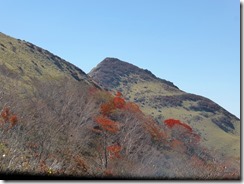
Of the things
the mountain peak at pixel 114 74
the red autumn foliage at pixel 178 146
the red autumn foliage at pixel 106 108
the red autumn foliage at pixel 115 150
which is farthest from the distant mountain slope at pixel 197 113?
the red autumn foliage at pixel 106 108

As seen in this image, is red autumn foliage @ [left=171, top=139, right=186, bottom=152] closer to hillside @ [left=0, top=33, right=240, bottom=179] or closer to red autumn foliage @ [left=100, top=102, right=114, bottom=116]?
hillside @ [left=0, top=33, right=240, bottom=179]

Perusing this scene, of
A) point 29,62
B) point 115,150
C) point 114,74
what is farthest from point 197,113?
point 114,74

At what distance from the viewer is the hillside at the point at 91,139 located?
2.43 metres

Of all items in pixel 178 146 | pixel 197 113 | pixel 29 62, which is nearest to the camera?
pixel 178 146

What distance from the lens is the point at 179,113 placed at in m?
18.5

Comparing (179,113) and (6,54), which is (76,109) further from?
(6,54)

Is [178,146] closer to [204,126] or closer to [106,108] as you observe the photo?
[204,126]

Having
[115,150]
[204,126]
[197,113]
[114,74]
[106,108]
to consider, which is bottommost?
[115,150]

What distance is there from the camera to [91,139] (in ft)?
41.4

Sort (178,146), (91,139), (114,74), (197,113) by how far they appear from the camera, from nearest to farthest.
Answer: (178,146) < (197,113) < (91,139) < (114,74)

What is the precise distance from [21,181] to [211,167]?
1.27 m

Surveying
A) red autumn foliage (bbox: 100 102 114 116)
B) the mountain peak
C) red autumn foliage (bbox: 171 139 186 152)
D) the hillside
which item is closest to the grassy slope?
the hillside

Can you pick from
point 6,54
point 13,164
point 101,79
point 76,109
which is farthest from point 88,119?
point 101,79

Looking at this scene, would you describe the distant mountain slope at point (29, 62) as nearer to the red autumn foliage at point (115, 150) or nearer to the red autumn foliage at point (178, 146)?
the red autumn foliage at point (115, 150)
